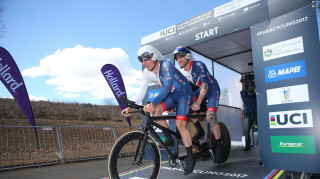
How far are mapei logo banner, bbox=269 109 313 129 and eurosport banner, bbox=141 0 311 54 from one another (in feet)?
5.46

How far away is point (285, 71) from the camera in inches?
145

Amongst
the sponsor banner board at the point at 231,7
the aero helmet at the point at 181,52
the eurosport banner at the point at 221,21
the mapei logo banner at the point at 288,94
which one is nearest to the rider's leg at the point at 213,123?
the mapei logo banner at the point at 288,94

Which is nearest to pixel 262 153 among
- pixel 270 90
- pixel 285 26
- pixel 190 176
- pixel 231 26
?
pixel 270 90

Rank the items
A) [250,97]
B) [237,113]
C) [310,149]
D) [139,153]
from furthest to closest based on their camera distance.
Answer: [237,113] < [250,97] < [310,149] < [139,153]

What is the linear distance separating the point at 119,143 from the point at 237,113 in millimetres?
7015

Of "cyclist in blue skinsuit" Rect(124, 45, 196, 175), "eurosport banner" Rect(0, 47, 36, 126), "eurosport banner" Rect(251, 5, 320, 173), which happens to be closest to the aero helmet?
"cyclist in blue skinsuit" Rect(124, 45, 196, 175)

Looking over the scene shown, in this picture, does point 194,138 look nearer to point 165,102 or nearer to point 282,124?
point 165,102

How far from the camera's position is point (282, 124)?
3.66 m

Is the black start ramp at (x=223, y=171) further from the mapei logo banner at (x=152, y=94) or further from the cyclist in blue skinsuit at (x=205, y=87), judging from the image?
the mapei logo banner at (x=152, y=94)

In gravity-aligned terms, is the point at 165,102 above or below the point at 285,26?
below

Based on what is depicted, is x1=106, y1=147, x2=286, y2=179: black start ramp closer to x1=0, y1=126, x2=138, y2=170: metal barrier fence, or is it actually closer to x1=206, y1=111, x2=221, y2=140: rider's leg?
x1=206, y1=111, x2=221, y2=140: rider's leg

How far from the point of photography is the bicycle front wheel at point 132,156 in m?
2.66

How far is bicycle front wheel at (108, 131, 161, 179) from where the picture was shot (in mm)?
2664

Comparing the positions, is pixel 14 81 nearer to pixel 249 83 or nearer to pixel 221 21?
pixel 221 21
